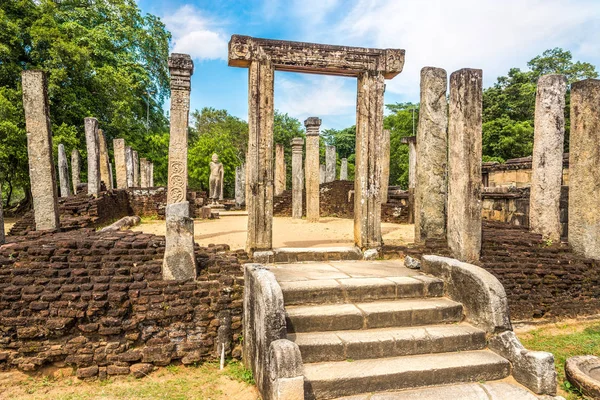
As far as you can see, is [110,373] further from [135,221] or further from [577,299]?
[135,221]

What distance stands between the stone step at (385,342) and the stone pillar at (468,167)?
2240 millimetres

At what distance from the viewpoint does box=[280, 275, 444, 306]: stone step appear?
169 inches

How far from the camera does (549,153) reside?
23.1 ft

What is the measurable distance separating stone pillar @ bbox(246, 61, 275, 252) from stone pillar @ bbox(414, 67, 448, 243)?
279cm

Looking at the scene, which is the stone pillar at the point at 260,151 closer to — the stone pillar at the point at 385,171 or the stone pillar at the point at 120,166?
the stone pillar at the point at 385,171

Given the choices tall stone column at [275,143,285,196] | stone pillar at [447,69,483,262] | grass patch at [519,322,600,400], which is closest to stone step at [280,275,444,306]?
stone pillar at [447,69,483,262]

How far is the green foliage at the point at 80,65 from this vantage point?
53.6ft

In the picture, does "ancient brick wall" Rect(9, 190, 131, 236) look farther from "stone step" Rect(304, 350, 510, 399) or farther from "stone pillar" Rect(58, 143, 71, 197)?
"stone step" Rect(304, 350, 510, 399)

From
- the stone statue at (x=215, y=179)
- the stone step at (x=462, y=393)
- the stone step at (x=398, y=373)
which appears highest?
the stone statue at (x=215, y=179)

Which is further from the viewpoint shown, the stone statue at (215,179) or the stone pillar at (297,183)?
the stone statue at (215,179)

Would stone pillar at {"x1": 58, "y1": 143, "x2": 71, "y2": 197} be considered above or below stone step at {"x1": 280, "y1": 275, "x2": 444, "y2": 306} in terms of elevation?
above

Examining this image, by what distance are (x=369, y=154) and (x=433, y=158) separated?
134 cm

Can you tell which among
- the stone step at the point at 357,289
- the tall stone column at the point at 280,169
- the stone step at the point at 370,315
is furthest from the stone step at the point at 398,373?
the tall stone column at the point at 280,169

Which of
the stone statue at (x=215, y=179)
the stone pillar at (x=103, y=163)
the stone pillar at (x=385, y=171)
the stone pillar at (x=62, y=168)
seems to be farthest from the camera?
the stone statue at (x=215, y=179)
